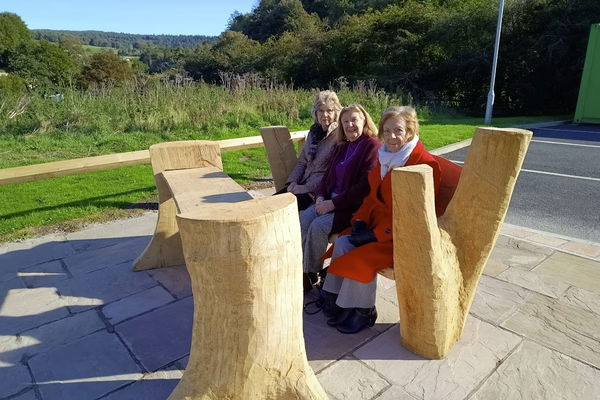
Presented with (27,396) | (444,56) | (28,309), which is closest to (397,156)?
(27,396)

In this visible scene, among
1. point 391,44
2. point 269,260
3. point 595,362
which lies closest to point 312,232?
point 269,260

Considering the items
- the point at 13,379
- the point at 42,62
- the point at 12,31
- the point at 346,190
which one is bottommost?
the point at 13,379

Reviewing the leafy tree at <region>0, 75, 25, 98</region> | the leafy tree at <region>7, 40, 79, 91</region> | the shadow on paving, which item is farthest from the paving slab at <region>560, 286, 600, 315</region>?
the leafy tree at <region>7, 40, 79, 91</region>

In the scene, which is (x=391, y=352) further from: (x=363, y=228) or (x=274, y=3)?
(x=274, y=3)

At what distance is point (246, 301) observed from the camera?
5.21 ft

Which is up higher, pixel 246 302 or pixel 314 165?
pixel 314 165

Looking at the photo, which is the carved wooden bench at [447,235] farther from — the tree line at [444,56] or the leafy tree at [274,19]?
the leafy tree at [274,19]

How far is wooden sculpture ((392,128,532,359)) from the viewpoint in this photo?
6.45 feet

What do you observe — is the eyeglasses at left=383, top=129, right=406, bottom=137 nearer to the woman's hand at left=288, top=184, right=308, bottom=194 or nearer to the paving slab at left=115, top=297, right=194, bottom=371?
the woman's hand at left=288, top=184, right=308, bottom=194

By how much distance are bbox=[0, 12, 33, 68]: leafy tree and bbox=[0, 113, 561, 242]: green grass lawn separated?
43.1 meters

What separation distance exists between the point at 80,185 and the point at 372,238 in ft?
14.7

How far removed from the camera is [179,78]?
10070 mm

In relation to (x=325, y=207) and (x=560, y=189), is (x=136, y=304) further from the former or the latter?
(x=560, y=189)

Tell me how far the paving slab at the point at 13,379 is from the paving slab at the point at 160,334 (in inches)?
19.0
